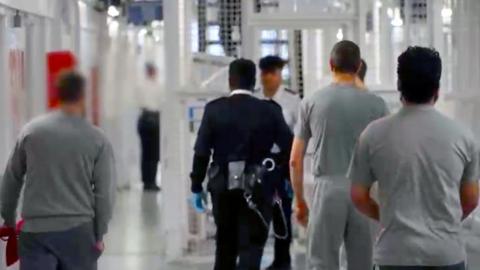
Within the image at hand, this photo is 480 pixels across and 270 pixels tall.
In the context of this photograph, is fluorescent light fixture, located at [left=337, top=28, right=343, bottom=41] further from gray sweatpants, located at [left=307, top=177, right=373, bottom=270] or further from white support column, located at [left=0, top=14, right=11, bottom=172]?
gray sweatpants, located at [left=307, top=177, right=373, bottom=270]

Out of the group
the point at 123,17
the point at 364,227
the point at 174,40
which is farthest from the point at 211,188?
the point at 123,17

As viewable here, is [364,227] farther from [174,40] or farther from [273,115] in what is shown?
[174,40]

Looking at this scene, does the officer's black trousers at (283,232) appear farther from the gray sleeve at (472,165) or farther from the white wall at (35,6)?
the gray sleeve at (472,165)

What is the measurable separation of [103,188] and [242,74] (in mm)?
1764

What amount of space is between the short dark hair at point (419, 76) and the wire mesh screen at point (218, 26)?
16.4 ft

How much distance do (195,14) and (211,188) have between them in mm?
Answer: 2682

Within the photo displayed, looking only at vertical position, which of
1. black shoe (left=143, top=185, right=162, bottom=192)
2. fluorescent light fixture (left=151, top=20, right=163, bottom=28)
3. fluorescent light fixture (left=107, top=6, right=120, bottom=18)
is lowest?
black shoe (left=143, top=185, right=162, bottom=192)

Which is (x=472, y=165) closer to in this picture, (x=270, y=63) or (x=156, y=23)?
(x=270, y=63)

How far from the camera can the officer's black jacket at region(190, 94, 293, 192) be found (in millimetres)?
6582

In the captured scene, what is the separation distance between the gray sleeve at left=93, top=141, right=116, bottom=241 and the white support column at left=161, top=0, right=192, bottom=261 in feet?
12.0

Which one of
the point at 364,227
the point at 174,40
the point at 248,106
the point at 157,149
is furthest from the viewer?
the point at 157,149

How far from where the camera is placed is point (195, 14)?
896 centimetres

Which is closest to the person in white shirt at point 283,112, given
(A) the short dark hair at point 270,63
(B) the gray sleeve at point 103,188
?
(A) the short dark hair at point 270,63

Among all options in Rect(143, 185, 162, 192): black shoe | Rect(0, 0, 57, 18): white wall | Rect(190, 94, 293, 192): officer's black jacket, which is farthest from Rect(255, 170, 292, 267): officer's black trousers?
Rect(143, 185, 162, 192): black shoe
